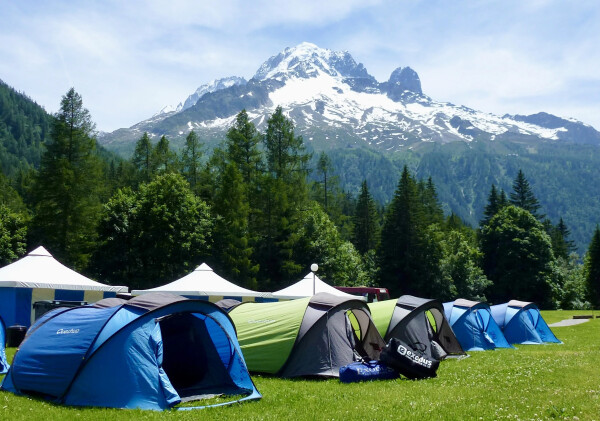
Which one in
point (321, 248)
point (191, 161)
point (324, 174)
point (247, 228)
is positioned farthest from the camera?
point (324, 174)

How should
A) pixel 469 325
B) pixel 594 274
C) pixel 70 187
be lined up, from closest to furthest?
pixel 469 325 → pixel 70 187 → pixel 594 274

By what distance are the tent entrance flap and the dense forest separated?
26.3 meters

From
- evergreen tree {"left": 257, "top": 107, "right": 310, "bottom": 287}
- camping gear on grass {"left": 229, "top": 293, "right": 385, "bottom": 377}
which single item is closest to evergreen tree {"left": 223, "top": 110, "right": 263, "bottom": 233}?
evergreen tree {"left": 257, "top": 107, "right": 310, "bottom": 287}

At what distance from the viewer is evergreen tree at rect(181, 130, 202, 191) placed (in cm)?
4909

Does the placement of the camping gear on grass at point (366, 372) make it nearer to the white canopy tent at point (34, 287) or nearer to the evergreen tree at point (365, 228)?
the white canopy tent at point (34, 287)

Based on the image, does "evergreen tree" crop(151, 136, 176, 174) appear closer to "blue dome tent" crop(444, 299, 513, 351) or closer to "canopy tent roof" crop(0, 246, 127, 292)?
"canopy tent roof" crop(0, 246, 127, 292)

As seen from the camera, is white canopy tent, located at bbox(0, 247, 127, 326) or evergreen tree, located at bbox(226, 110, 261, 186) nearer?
white canopy tent, located at bbox(0, 247, 127, 326)

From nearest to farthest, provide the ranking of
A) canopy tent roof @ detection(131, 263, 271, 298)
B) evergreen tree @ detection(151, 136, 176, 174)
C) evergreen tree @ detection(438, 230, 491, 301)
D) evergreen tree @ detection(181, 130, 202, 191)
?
canopy tent roof @ detection(131, 263, 271, 298) → evergreen tree @ detection(151, 136, 176, 174) → evergreen tree @ detection(181, 130, 202, 191) → evergreen tree @ detection(438, 230, 491, 301)

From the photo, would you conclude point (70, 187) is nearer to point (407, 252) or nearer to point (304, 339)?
point (304, 339)

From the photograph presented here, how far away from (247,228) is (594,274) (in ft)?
131

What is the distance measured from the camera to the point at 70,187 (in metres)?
35.5

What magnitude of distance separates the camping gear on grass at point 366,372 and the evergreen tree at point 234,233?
85.1 feet

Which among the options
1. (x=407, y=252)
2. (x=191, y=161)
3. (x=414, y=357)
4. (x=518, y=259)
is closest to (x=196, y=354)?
(x=414, y=357)

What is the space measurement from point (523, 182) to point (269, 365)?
66098 millimetres
